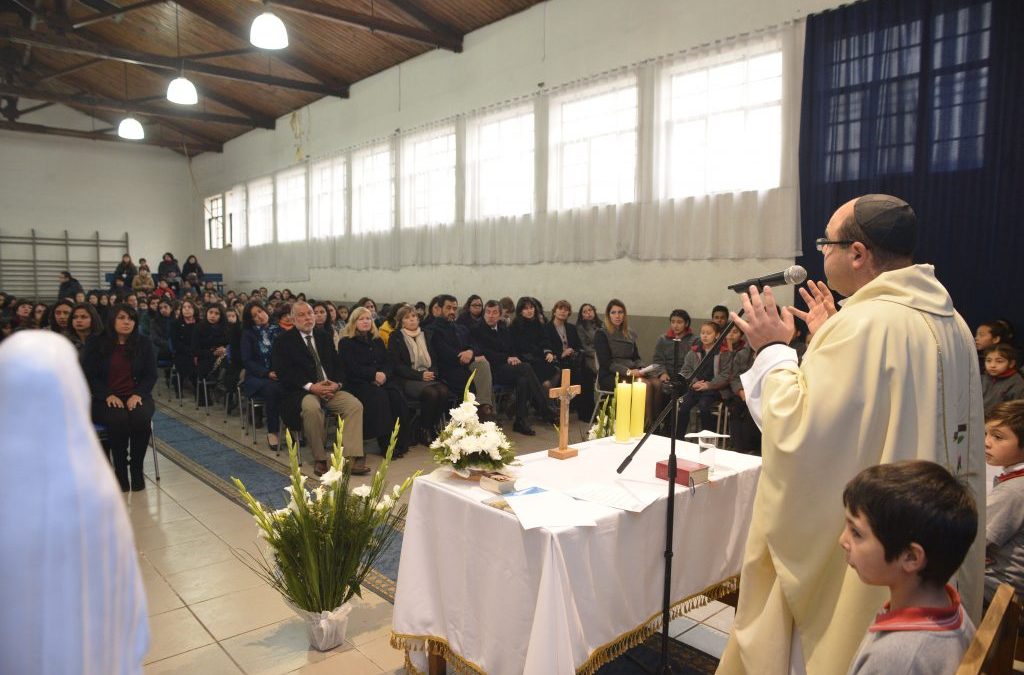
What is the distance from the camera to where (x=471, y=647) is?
83.1 inches

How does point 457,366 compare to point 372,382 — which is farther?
point 457,366

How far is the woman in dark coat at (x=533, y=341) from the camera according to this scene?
281 inches

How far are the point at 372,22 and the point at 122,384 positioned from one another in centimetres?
638

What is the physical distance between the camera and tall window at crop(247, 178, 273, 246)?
1491 cm

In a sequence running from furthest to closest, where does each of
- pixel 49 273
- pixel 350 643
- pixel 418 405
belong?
pixel 49 273 < pixel 418 405 < pixel 350 643

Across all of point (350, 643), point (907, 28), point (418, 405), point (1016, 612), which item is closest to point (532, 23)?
point (907, 28)

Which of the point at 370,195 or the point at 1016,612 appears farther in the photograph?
the point at 370,195

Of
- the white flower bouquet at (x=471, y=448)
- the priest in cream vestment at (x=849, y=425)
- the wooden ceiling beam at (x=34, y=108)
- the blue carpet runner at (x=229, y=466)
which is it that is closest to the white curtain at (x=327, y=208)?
the blue carpet runner at (x=229, y=466)

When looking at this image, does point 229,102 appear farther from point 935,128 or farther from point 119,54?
point 935,128

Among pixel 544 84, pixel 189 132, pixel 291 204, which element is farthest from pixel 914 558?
pixel 189 132

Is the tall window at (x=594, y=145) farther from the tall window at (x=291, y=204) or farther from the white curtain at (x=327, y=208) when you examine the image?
the tall window at (x=291, y=204)

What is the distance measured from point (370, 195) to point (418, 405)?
21.7 feet

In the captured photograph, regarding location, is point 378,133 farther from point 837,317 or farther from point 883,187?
point 837,317

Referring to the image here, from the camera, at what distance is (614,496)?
2.15 metres
